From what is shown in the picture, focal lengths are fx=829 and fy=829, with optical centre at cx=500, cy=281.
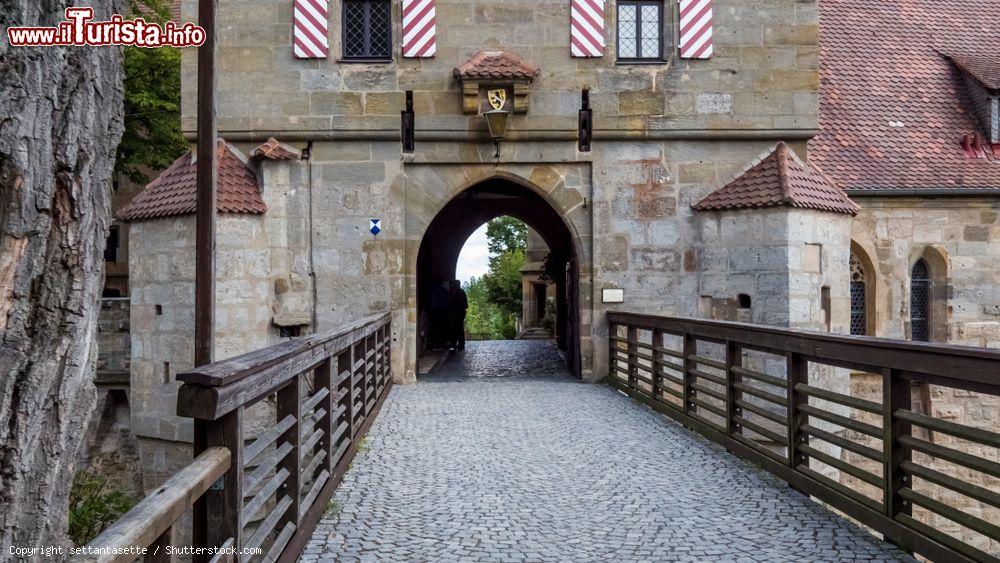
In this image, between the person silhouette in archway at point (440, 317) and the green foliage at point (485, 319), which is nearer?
the person silhouette in archway at point (440, 317)

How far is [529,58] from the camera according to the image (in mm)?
11094

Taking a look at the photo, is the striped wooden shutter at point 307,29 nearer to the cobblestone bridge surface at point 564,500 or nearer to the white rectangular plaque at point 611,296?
the white rectangular plaque at point 611,296

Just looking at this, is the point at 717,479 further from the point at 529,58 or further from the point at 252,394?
the point at 529,58

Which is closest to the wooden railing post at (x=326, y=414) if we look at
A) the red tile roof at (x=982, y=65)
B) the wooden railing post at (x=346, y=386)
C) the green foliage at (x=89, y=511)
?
the wooden railing post at (x=346, y=386)

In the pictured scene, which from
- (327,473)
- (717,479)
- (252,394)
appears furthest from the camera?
(717,479)

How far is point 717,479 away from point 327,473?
243 centimetres

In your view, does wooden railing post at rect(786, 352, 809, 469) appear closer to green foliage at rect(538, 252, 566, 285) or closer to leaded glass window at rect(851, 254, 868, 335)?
leaded glass window at rect(851, 254, 868, 335)

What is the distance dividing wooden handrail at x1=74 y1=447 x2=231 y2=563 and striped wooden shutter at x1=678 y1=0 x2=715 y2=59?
981 centimetres

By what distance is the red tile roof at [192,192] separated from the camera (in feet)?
33.9

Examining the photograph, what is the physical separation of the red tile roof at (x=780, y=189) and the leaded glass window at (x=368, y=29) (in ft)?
15.6

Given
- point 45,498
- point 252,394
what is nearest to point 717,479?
point 252,394

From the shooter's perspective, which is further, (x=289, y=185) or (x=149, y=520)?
(x=289, y=185)

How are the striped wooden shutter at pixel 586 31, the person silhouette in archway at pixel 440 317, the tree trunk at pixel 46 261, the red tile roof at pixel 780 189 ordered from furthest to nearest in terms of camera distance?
1. the person silhouette in archway at pixel 440 317
2. the striped wooden shutter at pixel 586 31
3. the red tile roof at pixel 780 189
4. the tree trunk at pixel 46 261

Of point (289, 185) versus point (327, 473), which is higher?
point (289, 185)
